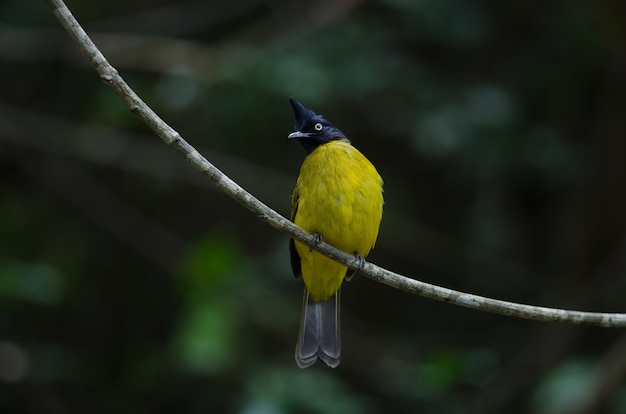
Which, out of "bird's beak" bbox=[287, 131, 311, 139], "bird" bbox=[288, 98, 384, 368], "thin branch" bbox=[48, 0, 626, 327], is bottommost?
"thin branch" bbox=[48, 0, 626, 327]

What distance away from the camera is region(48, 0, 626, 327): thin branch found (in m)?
2.87

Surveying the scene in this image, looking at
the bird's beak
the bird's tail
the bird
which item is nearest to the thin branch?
the bird

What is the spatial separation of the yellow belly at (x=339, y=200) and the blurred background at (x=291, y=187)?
102 centimetres

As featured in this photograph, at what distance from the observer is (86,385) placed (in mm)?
6309

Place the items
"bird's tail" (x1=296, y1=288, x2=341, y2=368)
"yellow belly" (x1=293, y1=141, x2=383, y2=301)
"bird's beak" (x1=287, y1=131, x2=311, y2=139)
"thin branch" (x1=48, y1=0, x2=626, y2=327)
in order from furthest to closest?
"bird's tail" (x1=296, y1=288, x2=341, y2=368) < "bird's beak" (x1=287, y1=131, x2=311, y2=139) < "yellow belly" (x1=293, y1=141, x2=383, y2=301) < "thin branch" (x1=48, y1=0, x2=626, y2=327)

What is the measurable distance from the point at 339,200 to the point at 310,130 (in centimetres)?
58

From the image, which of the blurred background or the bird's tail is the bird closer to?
the bird's tail

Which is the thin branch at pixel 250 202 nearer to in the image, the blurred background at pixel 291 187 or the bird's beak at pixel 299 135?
the bird's beak at pixel 299 135

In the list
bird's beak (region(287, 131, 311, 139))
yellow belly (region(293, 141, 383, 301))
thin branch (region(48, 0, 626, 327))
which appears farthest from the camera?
bird's beak (region(287, 131, 311, 139))

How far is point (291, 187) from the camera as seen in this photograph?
629 centimetres

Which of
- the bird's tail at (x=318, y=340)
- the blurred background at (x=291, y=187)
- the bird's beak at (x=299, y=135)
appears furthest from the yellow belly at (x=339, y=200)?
the blurred background at (x=291, y=187)

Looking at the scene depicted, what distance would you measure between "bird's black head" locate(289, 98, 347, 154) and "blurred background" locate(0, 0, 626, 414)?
0.87 m

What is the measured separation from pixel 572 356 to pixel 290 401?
227 centimetres

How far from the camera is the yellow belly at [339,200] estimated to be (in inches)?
161
